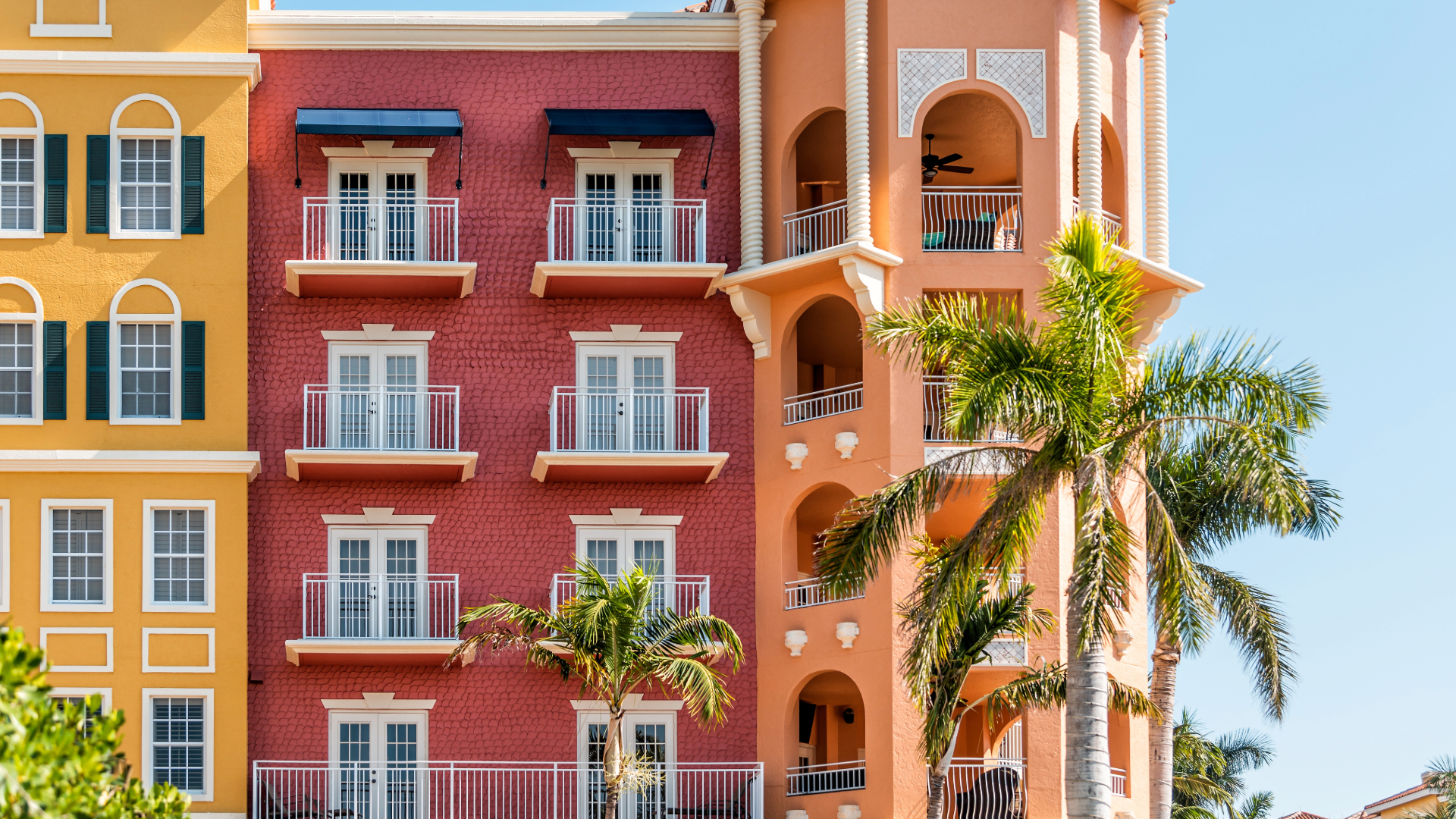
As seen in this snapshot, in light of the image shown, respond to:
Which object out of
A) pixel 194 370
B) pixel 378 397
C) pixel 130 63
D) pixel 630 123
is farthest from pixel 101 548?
pixel 630 123

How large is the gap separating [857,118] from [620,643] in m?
10.4

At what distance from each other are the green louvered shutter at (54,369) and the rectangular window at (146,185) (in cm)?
219

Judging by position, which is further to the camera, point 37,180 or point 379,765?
point 37,180

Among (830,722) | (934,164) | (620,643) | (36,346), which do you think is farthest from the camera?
(830,722)

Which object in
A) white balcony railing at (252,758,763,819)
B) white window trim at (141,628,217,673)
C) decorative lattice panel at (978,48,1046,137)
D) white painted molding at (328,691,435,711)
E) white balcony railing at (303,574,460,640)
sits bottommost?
white balcony railing at (252,758,763,819)

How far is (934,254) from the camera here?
33.7 meters

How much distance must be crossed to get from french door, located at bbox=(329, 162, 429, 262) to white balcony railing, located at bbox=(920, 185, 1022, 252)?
8.88 meters

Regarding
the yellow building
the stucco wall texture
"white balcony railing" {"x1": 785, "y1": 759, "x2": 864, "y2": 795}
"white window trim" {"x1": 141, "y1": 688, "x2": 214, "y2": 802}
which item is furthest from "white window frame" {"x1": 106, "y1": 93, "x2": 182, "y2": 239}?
"white balcony railing" {"x1": 785, "y1": 759, "x2": 864, "y2": 795}

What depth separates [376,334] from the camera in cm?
3481

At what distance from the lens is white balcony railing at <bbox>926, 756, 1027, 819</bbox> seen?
3138cm

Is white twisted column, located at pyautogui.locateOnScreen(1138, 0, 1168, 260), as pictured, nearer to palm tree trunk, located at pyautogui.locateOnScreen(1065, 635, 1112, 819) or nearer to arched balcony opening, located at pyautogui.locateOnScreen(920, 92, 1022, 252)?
arched balcony opening, located at pyautogui.locateOnScreen(920, 92, 1022, 252)

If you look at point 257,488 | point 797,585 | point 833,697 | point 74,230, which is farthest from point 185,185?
point 833,697

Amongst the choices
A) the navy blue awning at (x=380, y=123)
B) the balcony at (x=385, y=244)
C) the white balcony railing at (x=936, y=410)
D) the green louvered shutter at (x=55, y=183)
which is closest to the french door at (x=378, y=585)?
the balcony at (x=385, y=244)

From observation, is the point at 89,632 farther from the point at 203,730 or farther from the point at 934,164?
the point at 934,164
